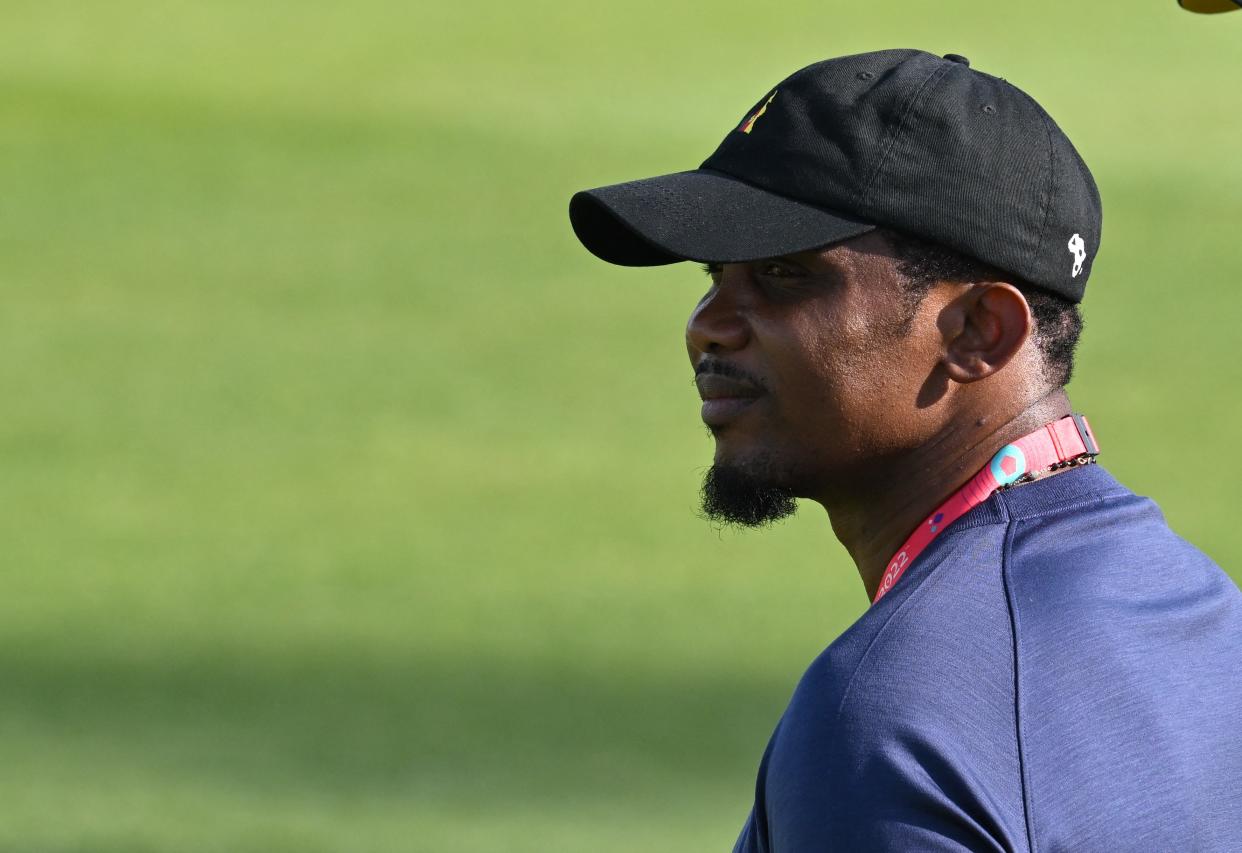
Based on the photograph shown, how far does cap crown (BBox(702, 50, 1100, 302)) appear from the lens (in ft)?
6.05

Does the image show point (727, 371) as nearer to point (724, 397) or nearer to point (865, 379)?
point (724, 397)

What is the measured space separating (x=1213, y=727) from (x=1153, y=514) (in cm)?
25

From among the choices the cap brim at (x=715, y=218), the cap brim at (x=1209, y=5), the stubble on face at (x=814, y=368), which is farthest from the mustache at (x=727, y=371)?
the cap brim at (x=1209, y=5)

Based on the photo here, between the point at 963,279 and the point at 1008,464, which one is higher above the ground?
the point at 963,279

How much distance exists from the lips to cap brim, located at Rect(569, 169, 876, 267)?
0.43 feet

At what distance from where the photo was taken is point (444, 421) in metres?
7.70

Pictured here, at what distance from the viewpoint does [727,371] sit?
1964 mm

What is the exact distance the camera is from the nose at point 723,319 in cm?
197

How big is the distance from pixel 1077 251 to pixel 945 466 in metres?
0.26

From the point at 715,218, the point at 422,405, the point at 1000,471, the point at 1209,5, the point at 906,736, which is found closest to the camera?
the point at 906,736

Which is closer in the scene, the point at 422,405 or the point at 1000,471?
the point at 1000,471

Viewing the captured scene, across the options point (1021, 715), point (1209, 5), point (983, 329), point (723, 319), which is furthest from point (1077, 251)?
point (1021, 715)

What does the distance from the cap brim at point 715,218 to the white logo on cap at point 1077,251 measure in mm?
221

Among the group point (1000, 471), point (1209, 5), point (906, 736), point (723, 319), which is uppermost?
point (1209, 5)
